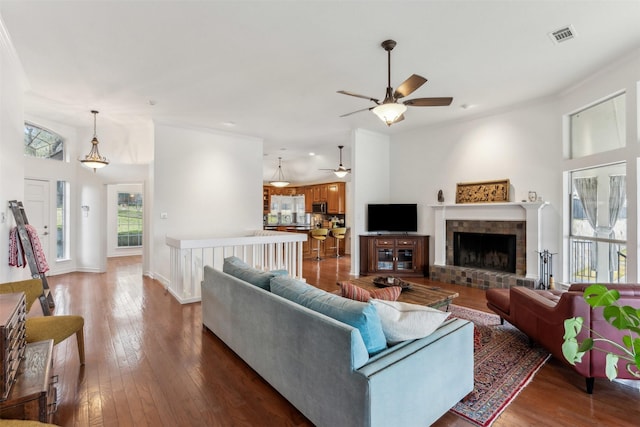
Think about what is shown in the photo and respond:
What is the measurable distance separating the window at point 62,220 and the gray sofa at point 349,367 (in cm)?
623

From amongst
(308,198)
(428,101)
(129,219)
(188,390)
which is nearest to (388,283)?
(428,101)

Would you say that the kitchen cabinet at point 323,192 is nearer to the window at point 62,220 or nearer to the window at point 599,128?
the window at point 62,220

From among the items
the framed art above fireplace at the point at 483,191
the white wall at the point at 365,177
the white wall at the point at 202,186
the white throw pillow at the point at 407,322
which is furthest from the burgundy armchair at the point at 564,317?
the white wall at the point at 202,186

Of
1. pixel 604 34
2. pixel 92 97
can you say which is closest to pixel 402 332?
pixel 604 34

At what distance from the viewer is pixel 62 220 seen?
6.50 metres

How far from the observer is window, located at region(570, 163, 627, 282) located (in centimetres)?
380

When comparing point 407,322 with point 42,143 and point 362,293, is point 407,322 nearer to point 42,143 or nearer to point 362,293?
point 362,293

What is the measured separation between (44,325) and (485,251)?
241 inches

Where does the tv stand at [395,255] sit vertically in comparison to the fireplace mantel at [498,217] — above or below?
below

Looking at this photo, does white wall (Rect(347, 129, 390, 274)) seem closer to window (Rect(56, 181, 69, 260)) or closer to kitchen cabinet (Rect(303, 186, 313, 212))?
kitchen cabinet (Rect(303, 186, 313, 212))

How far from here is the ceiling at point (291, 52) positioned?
2.69m

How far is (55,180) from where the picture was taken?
6.21m

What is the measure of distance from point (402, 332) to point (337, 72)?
124 inches

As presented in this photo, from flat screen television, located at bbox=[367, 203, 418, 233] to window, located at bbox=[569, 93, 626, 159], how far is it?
9.22ft
